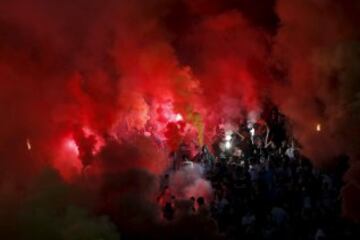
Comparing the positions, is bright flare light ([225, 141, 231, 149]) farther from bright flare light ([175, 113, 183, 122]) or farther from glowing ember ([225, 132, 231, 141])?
bright flare light ([175, 113, 183, 122])

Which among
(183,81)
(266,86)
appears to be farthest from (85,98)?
(266,86)

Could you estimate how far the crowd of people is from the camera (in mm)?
9367

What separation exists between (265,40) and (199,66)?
2.19 meters

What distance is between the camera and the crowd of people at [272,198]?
A: 9.37 m

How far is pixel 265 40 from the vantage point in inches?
602

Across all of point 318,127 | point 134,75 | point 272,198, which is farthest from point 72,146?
point 272,198

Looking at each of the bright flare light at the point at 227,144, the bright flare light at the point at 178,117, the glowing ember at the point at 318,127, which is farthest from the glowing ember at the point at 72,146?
the glowing ember at the point at 318,127

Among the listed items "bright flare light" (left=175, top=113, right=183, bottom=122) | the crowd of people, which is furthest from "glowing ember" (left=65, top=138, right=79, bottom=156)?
the crowd of people

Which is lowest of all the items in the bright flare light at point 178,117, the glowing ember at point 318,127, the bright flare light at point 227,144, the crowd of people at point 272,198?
the crowd of people at point 272,198

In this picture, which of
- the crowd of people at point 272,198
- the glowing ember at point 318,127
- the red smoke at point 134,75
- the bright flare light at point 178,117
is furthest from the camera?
the bright flare light at point 178,117

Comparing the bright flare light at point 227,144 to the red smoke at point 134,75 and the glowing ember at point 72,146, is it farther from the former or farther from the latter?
the glowing ember at point 72,146

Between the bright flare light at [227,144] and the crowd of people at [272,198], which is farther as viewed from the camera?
the bright flare light at [227,144]

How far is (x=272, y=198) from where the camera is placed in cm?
1044

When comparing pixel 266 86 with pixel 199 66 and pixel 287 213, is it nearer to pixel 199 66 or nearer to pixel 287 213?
pixel 199 66
